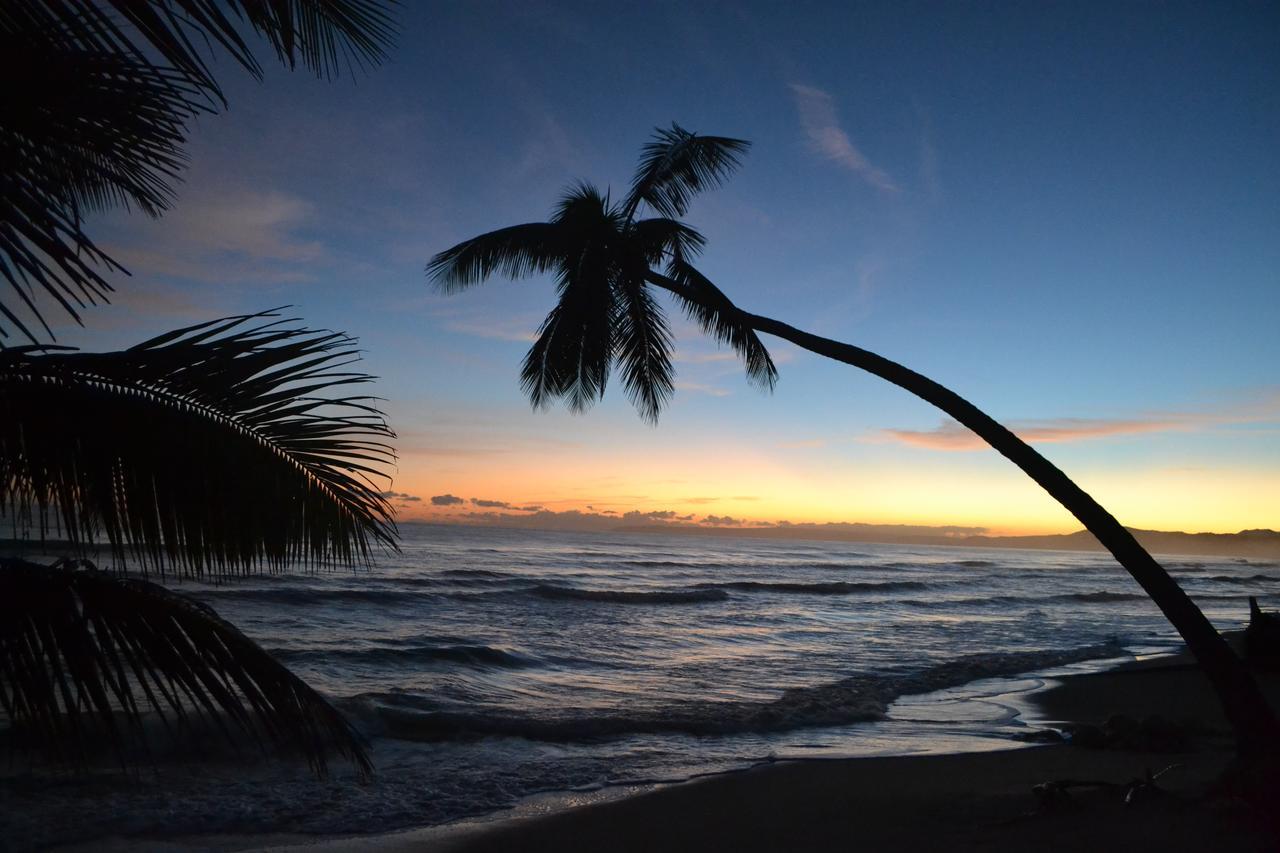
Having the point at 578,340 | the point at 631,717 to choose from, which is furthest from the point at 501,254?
the point at 631,717

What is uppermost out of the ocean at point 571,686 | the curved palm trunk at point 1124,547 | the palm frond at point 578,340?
the palm frond at point 578,340

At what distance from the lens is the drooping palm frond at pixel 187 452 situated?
6.98 feet

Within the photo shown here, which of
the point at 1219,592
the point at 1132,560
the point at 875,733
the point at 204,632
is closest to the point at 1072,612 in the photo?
the point at 1219,592

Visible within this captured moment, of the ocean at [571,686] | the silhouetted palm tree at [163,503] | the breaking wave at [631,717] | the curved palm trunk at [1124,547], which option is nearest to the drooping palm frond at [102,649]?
the silhouetted palm tree at [163,503]

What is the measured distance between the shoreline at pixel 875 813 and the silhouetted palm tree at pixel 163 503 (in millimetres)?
4016

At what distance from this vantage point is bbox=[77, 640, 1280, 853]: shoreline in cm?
533

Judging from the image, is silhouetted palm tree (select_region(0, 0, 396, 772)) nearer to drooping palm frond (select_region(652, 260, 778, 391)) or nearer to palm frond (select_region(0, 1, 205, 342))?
palm frond (select_region(0, 1, 205, 342))

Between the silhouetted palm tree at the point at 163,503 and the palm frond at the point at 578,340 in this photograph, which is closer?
the silhouetted palm tree at the point at 163,503

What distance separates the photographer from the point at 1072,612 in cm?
2745

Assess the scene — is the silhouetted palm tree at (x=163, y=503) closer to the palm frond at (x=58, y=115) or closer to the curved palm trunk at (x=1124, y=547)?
the palm frond at (x=58, y=115)

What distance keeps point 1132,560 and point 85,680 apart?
6366 millimetres

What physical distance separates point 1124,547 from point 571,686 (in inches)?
343

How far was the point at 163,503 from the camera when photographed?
7.55 ft

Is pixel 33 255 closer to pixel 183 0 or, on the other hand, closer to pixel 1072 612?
pixel 183 0
